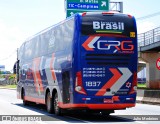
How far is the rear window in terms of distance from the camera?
17734 millimetres

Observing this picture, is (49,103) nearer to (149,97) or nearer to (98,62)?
(98,62)

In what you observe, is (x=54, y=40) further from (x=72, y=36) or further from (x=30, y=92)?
(x=30, y=92)

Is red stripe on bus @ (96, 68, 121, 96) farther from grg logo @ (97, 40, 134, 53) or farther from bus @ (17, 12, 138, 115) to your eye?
grg logo @ (97, 40, 134, 53)

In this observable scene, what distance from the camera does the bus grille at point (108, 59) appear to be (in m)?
17.7

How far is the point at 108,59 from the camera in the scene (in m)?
17.9

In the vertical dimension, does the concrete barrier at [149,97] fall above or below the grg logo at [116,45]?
below

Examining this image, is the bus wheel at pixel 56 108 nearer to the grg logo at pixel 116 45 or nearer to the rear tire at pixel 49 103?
the rear tire at pixel 49 103

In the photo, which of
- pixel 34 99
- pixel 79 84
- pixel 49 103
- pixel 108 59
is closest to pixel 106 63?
pixel 108 59

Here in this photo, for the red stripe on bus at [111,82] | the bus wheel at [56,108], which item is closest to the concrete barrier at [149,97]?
the bus wheel at [56,108]

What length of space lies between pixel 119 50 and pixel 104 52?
0.58m

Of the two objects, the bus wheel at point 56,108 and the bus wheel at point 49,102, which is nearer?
the bus wheel at point 56,108

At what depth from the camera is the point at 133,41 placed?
59.6ft

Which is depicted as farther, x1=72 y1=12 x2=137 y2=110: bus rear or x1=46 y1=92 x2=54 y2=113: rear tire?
x1=46 y1=92 x2=54 y2=113: rear tire

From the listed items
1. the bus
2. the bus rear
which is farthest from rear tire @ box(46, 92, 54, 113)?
the bus rear
